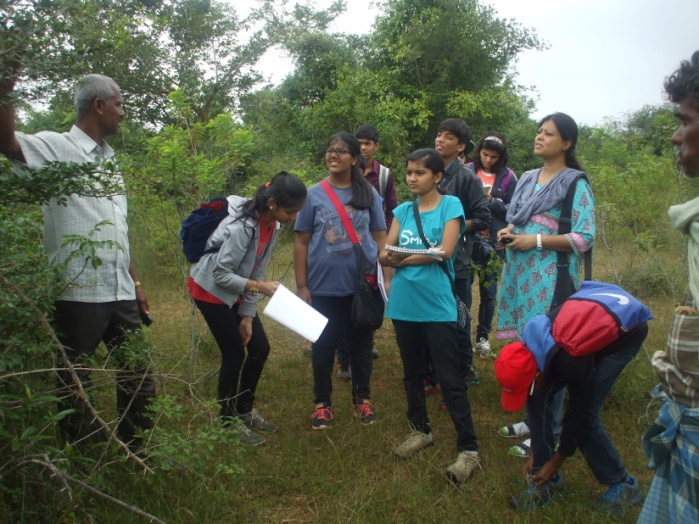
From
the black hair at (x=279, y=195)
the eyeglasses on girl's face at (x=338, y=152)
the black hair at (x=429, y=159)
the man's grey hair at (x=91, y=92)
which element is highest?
the man's grey hair at (x=91, y=92)

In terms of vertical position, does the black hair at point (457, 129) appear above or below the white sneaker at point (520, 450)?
above

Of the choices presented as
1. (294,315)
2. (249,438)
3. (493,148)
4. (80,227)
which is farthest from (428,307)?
(493,148)

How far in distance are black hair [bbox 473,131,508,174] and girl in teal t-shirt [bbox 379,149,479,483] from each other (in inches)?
61.1

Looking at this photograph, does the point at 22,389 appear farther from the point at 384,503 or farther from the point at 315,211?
the point at 315,211

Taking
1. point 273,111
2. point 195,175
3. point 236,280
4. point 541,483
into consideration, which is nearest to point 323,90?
point 273,111

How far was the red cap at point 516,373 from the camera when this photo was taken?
2357 millimetres

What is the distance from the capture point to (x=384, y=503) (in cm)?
275

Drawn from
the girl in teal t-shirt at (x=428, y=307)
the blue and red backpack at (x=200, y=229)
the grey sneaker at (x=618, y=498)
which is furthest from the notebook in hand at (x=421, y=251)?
Answer: the grey sneaker at (x=618, y=498)

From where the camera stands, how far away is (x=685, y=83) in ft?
5.57

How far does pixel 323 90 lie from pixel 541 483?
12.8m

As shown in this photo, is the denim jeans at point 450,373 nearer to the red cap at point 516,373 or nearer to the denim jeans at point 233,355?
the red cap at point 516,373

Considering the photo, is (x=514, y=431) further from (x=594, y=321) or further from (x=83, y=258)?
(x=83, y=258)

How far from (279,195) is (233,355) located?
3.31 feet

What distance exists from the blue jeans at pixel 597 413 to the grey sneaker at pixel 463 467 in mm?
382
